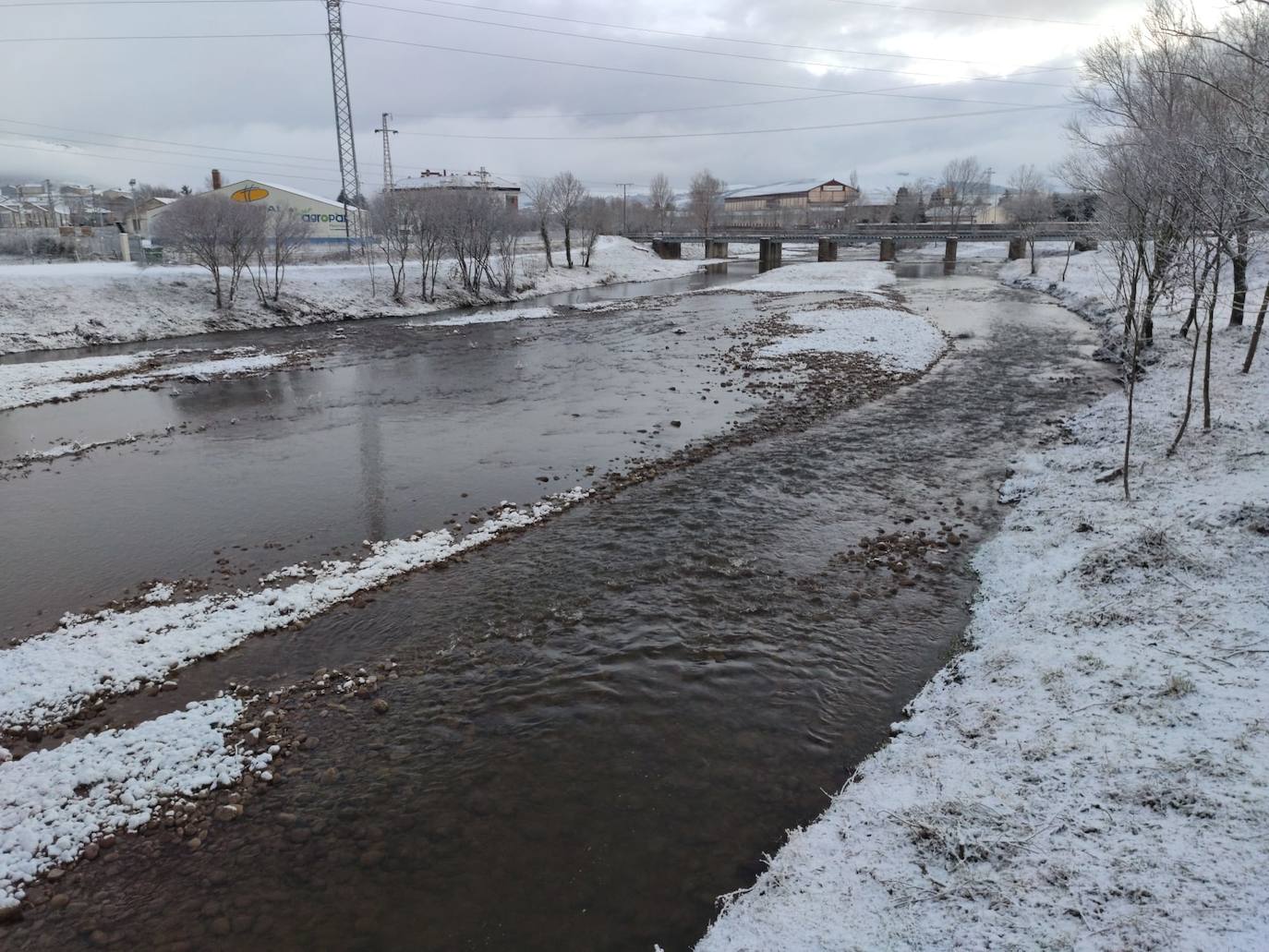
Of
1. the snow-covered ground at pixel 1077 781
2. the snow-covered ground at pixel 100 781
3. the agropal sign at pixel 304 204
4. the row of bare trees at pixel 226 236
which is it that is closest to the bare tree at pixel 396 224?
the row of bare trees at pixel 226 236

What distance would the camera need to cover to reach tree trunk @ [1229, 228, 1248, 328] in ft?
58.8

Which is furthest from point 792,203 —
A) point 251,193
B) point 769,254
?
point 251,193

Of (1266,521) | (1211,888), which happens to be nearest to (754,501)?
(1266,521)

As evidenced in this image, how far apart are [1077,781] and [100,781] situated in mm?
9097

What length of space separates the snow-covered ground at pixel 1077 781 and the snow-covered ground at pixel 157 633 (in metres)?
7.50

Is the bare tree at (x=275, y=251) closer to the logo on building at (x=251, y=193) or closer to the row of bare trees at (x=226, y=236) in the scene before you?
the row of bare trees at (x=226, y=236)

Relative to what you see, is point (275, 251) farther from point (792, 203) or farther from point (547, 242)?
point (792, 203)

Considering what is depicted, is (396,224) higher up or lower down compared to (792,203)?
lower down

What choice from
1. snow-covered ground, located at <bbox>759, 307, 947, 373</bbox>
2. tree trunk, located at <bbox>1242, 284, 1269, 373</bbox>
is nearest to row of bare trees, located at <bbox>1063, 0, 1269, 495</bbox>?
tree trunk, located at <bbox>1242, 284, 1269, 373</bbox>

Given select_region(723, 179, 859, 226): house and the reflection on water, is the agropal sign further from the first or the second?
select_region(723, 179, 859, 226): house

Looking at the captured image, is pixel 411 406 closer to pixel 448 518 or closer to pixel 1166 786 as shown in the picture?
pixel 448 518

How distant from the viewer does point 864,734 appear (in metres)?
8.03

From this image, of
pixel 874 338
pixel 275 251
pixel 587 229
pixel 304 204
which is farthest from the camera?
pixel 587 229

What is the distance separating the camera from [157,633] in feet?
33.0
